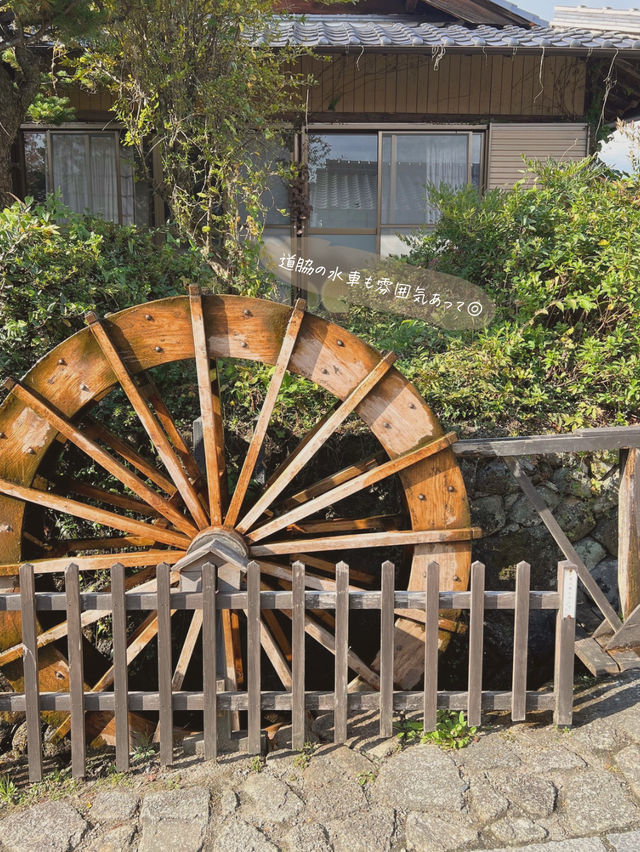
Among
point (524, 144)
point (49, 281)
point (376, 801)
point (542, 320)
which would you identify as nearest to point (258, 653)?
point (376, 801)

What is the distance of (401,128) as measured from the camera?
7715 mm

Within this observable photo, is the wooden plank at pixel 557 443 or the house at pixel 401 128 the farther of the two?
the house at pixel 401 128

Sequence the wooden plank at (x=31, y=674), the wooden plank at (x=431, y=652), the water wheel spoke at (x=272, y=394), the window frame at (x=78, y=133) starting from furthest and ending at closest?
the window frame at (x=78, y=133) < the water wheel spoke at (x=272, y=394) < the wooden plank at (x=431, y=652) < the wooden plank at (x=31, y=674)

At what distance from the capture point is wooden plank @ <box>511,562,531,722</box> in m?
2.99

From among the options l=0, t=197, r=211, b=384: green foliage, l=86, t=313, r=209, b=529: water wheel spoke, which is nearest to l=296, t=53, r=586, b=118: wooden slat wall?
l=0, t=197, r=211, b=384: green foliage

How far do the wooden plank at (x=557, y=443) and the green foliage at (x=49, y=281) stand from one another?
2400 millimetres

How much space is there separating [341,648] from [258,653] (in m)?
0.36

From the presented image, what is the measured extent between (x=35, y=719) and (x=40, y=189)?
6712 mm

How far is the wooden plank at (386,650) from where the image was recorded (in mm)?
2961

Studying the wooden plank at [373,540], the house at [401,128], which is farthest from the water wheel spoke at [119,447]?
the house at [401,128]

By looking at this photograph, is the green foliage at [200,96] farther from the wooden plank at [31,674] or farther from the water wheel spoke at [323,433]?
the wooden plank at [31,674]

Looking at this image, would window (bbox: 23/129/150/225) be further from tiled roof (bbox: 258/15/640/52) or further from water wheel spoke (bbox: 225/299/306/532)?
water wheel spoke (bbox: 225/299/306/532)

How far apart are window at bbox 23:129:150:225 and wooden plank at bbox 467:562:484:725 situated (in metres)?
6.26

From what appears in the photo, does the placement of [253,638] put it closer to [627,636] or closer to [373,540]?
[373,540]
